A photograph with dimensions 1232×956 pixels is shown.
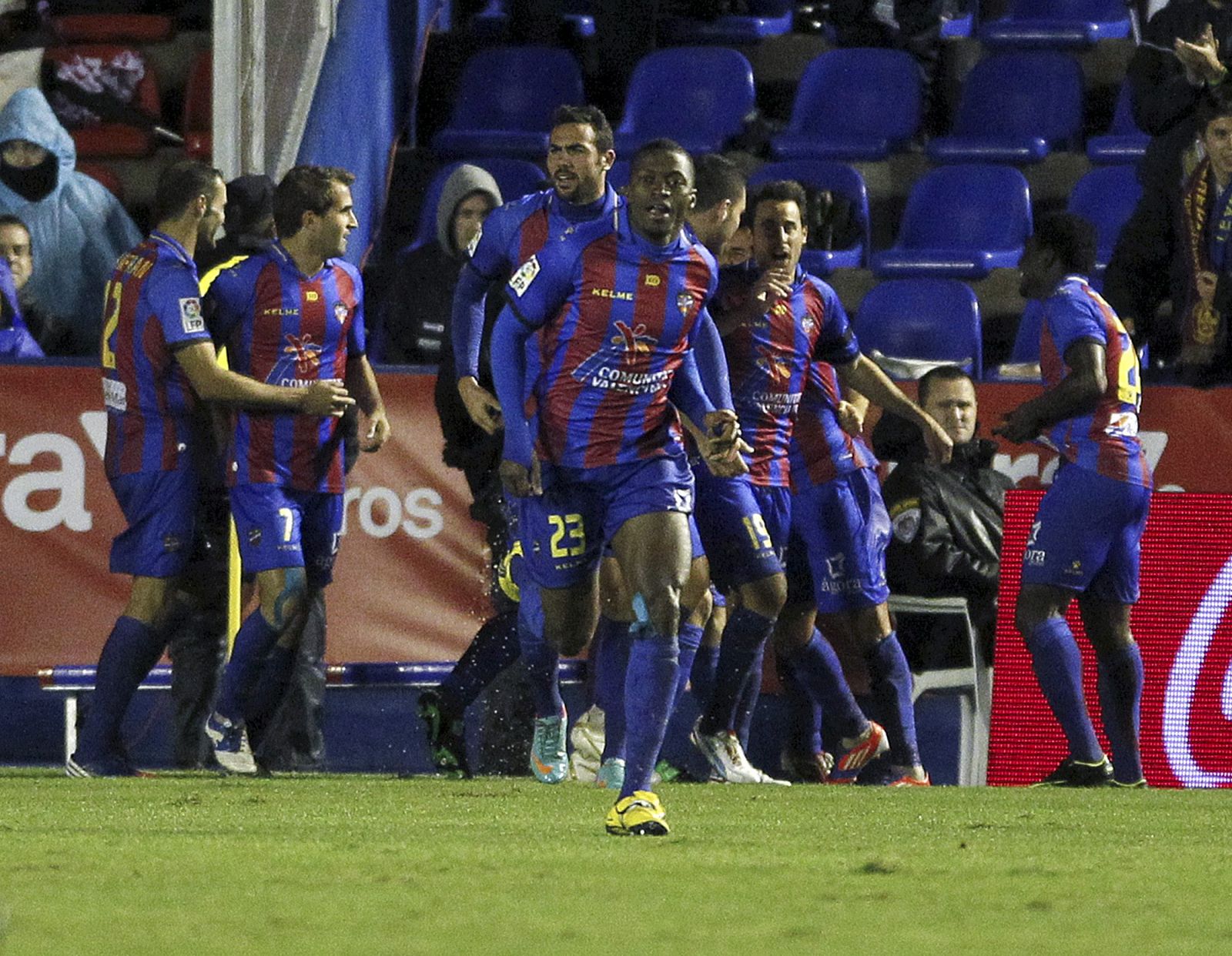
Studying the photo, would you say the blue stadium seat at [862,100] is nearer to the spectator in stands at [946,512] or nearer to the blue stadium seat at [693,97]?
the blue stadium seat at [693,97]

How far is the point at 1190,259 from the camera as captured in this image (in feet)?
35.7

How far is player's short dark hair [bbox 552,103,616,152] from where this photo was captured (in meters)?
8.75

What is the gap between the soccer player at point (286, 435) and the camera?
356 inches

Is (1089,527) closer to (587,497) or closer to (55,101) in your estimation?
(587,497)

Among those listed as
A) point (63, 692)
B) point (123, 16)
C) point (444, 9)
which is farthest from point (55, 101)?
point (63, 692)

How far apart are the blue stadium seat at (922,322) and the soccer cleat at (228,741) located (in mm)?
3864

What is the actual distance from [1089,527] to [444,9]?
273 inches

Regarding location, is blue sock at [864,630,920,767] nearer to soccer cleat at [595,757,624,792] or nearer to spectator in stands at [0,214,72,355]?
soccer cleat at [595,757,624,792]

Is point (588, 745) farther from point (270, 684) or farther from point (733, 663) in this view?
point (270, 684)

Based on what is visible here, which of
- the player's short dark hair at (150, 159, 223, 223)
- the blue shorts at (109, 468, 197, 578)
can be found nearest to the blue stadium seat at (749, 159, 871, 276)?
the player's short dark hair at (150, 159, 223, 223)

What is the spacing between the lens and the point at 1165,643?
9734 millimetres

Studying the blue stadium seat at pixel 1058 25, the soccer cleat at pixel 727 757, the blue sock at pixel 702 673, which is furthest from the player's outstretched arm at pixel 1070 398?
the blue stadium seat at pixel 1058 25

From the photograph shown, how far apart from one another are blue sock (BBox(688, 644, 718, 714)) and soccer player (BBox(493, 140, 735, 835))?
172 cm

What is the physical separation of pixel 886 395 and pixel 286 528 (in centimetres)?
235
